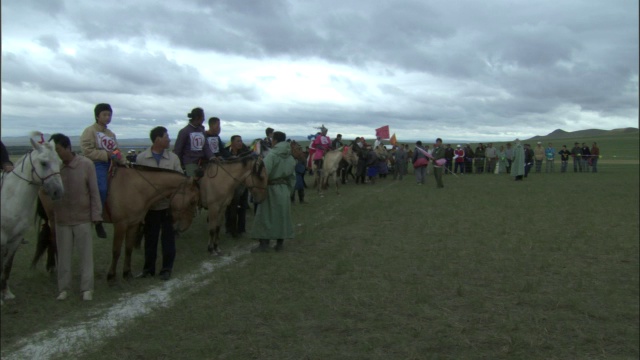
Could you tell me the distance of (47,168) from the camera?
5.36 metres

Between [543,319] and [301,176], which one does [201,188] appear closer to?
[543,319]

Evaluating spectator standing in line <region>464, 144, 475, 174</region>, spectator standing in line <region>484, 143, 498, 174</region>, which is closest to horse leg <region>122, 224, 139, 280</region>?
spectator standing in line <region>464, 144, 475, 174</region>

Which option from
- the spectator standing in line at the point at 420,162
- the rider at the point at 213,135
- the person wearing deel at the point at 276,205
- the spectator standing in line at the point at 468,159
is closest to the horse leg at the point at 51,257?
the person wearing deel at the point at 276,205

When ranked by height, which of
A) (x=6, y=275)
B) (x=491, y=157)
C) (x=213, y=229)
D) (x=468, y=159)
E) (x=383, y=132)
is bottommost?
(x=6, y=275)

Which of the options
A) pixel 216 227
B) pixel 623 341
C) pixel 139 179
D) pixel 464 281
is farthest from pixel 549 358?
pixel 216 227

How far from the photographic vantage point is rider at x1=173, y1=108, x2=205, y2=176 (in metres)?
8.42

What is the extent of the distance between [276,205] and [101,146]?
3140 mm

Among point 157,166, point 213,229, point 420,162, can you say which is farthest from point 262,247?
point 420,162

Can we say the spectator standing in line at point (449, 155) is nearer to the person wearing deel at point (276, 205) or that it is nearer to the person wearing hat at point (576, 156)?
the person wearing hat at point (576, 156)

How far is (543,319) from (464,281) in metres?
1.53

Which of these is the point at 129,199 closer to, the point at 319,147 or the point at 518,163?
the point at 319,147

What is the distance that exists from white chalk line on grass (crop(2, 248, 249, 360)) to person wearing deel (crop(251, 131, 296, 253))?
1808 mm

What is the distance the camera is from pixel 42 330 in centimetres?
507

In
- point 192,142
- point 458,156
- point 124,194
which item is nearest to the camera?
point 124,194
